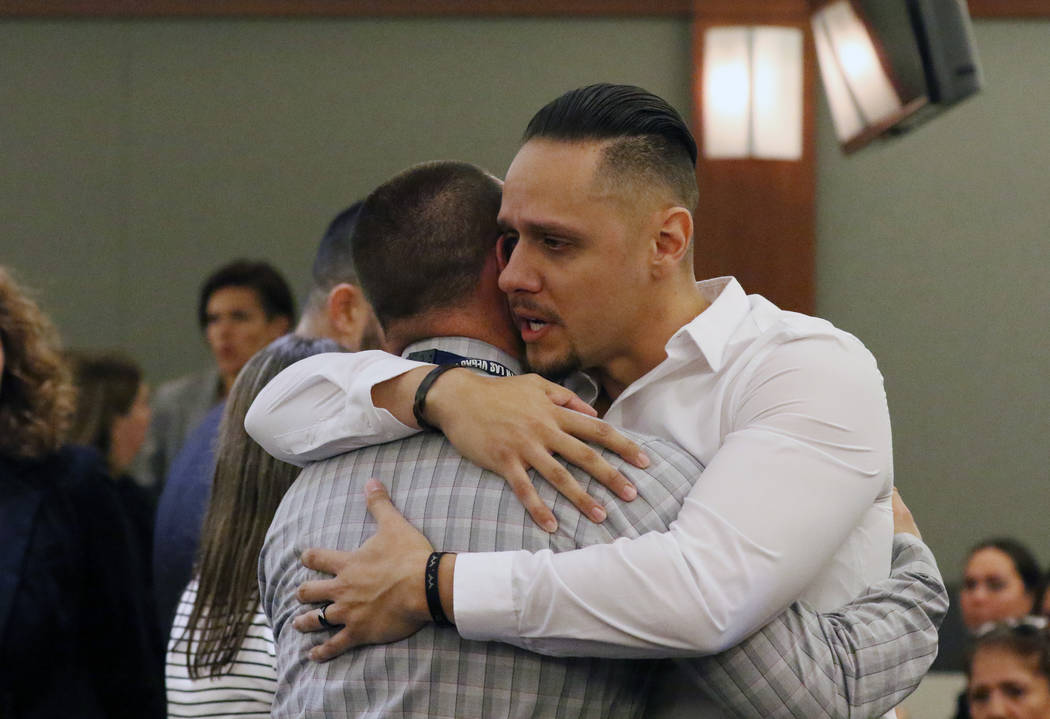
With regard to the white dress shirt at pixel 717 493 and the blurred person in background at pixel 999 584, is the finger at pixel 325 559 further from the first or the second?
the blurred person in background at pixel 999 584

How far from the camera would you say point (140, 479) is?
507 centimetres

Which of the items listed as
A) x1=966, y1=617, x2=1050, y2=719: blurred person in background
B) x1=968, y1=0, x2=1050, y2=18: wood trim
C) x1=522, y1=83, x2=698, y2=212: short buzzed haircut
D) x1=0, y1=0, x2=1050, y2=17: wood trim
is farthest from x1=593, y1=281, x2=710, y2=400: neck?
x1=968, y1=0, x2=1050, y2=18: wood trim

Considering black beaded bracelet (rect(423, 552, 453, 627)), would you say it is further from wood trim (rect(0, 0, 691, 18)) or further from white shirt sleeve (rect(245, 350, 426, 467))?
wood trim (rect(0, 0, 691, 18))

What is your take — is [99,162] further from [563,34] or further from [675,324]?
[675,324]

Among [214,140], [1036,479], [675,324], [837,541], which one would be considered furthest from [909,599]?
[214,140]

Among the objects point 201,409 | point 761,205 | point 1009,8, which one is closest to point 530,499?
point 201,409

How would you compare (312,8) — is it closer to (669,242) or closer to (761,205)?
(761,205)

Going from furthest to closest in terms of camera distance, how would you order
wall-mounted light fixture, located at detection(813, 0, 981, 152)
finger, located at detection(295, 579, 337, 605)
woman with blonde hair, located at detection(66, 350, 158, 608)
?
woman with blonde hair, located at detection(66, 350, 158, 608) < wall-mounted light fixture, located at detection(813, 0, 981, 152) < finger, located at detection(295, 579, 337, 605)

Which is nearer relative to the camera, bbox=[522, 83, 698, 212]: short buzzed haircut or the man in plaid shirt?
the man in plaid shirt

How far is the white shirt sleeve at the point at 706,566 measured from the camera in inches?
48.8

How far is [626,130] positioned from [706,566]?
56cm

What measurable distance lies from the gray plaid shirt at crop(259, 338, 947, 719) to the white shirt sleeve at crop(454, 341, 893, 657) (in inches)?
1.4

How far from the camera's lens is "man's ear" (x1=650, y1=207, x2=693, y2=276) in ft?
5.14

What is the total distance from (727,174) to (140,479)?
2.70 meters
